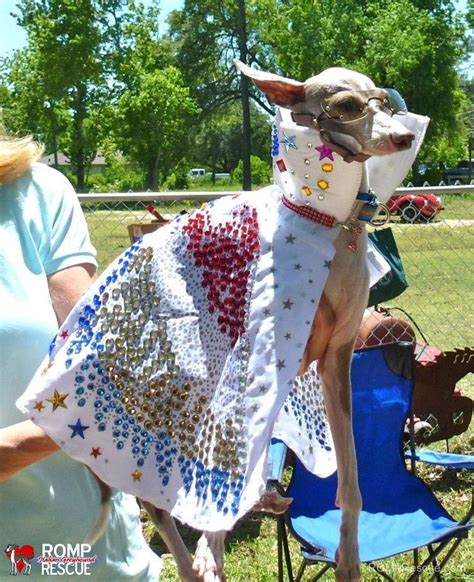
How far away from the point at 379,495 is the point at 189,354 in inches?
87.6

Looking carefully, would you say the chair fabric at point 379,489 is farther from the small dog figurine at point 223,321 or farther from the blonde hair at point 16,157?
the blonde hair at point 16,157

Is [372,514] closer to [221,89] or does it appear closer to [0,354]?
[0,354]

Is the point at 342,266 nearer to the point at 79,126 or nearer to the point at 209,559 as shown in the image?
the point at 209,559

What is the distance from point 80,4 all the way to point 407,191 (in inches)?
1340

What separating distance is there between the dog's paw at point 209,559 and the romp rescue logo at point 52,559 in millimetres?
410

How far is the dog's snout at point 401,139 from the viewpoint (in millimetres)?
1578

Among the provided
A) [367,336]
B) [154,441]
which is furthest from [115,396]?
[367,336]

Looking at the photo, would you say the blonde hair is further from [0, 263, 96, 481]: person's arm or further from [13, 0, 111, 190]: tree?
[13, 0, 111, 190]: tree

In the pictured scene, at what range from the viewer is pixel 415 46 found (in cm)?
3247

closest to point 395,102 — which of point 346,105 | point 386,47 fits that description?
point 346,105

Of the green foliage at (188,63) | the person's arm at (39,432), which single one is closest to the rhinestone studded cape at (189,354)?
the person's arm at (39,432)

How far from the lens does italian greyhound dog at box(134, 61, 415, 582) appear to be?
159 cm

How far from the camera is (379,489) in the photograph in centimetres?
366

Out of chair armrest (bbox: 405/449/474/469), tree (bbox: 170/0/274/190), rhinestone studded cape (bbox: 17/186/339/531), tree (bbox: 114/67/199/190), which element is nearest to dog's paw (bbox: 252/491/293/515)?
rhinestone studded cape (bbox: 17/186/339/531)
